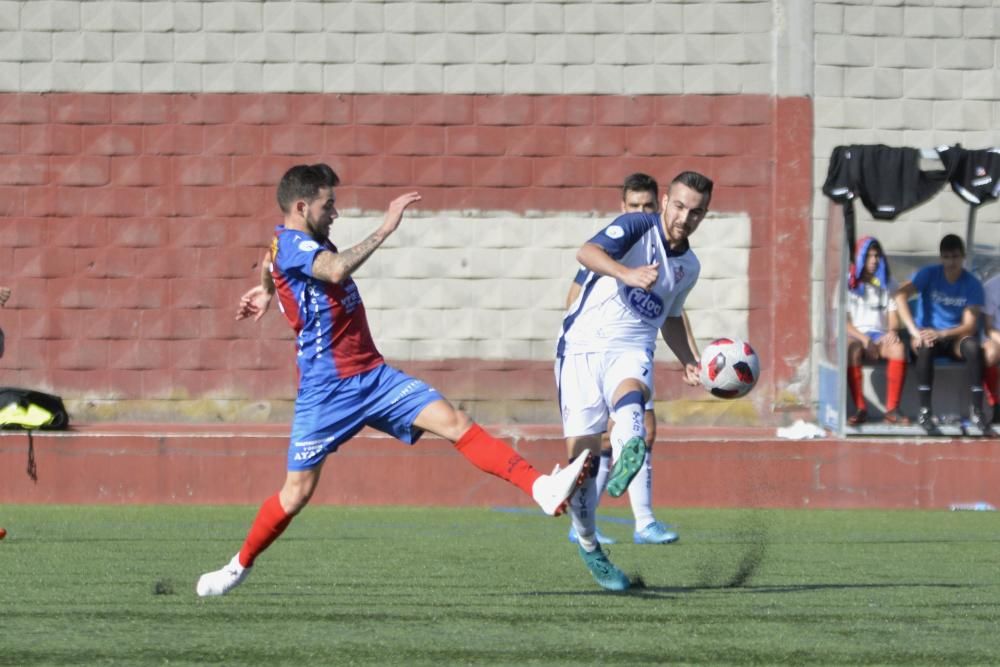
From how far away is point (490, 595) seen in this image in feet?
24.9

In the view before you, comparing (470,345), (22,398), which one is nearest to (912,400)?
(470,345)

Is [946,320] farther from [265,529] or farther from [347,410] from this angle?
[265,529]

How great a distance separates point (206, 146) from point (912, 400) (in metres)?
6.55

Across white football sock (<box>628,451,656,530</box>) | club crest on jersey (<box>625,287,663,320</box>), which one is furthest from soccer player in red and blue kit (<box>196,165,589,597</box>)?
white football sock (<box>628,451,656,530</box>)

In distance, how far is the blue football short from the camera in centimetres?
736

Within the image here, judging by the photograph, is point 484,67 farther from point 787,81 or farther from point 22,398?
point 22,398

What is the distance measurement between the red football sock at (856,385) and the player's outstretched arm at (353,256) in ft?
26.3

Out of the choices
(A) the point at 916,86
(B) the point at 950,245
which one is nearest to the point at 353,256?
(B) the point at 950,245

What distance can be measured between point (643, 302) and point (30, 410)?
7304mm

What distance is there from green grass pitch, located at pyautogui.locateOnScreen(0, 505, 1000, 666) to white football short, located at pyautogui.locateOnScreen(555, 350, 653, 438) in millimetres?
769

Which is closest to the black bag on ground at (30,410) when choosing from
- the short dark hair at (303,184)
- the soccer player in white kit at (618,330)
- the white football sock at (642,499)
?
the white football sock at (642,499)

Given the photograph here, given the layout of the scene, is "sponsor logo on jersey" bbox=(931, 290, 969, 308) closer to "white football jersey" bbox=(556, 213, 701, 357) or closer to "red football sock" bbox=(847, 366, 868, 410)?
"red football sock" bbox=(847, 366, 868, 410)

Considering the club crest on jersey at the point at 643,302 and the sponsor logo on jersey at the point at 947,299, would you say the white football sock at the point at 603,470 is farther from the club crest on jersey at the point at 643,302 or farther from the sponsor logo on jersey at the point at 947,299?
the sponsor logo on jersey at the point at 947,299

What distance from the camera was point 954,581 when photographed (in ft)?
27.3
